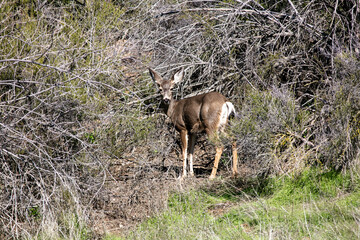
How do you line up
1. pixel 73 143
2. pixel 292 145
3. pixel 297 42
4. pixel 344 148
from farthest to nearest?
pixel 297 42, pixel 73 143, pixel 292 145, pixel 344 148

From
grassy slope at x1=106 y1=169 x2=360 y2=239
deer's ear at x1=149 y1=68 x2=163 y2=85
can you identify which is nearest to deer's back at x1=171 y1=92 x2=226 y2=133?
deer's ear at x1=149 y1=68 x2=163 y2=85

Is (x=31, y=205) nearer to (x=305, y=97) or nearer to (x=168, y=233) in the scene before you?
(x=168, y=233)

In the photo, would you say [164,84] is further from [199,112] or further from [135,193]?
[135,193]

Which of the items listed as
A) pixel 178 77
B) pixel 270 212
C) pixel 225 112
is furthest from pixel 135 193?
pixel 178 77

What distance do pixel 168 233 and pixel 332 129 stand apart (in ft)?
10.2

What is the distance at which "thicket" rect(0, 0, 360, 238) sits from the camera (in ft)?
22.8

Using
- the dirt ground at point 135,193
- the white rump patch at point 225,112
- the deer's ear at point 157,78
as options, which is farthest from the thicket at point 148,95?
the deer's ear at point 157,78

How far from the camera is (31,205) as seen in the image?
7121mm

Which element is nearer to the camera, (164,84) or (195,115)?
(195,115)

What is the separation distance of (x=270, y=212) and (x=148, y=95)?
211 inches

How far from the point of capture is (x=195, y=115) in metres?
9.35

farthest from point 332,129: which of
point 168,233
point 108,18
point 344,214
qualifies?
point 108,18

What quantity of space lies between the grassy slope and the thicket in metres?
0.35

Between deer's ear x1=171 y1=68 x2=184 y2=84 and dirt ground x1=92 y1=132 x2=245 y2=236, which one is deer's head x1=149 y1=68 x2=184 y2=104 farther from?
dirt ground x1=92 y1=132 x2=245 y2=236
